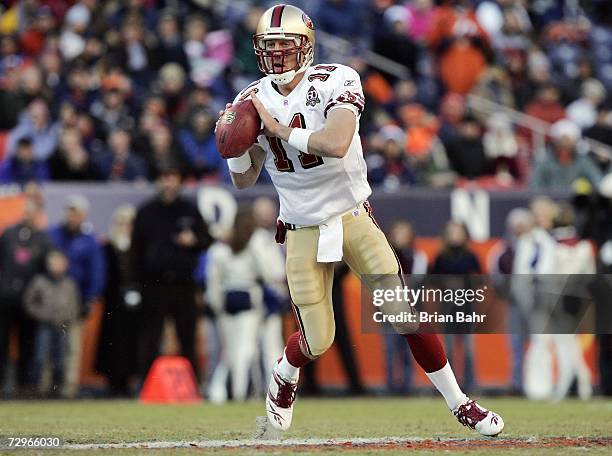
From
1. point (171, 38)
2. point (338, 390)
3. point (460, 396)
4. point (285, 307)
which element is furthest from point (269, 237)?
point (460, 396)

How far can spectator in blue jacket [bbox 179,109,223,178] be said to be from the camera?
12.7 metres

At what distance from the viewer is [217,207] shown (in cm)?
1240

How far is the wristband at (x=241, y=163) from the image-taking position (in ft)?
22.4

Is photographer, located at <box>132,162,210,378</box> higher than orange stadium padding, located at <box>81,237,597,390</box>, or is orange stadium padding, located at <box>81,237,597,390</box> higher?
photographer, located at <box>132,162,210,378</box>

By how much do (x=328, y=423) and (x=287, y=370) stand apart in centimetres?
153

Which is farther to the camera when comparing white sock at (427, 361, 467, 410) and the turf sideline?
white sock at (427, 361, 467, 410)

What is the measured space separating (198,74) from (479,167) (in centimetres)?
313

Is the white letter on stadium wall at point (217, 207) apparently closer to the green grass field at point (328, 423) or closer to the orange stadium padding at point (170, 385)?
the orange stadium padding at point (170, 385)

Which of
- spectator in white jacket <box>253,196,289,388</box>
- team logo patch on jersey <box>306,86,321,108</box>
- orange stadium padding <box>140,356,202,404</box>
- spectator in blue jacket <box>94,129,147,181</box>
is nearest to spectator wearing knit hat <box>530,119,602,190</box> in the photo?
spectator in white jacket <box>253,196,289,388</box>

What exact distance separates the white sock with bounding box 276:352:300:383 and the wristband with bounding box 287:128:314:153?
3.85ft

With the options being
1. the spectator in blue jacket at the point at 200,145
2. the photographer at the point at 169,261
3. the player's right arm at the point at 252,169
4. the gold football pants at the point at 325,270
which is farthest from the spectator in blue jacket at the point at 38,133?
the gold football pants at the point at 325,270

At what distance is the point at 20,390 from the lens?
11.8 m

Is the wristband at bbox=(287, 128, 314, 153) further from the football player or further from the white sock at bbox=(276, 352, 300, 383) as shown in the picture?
the white sock at bbox=(276, 352, 300, 383)

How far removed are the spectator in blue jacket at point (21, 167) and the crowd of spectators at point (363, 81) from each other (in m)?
0.01
